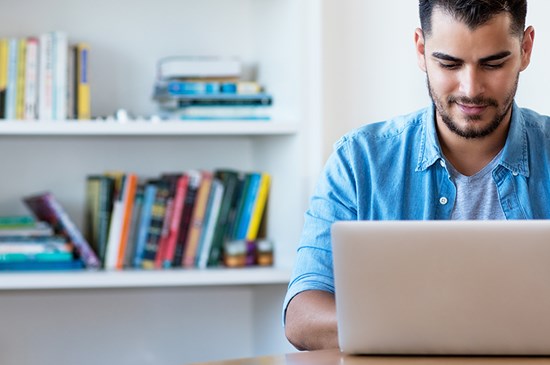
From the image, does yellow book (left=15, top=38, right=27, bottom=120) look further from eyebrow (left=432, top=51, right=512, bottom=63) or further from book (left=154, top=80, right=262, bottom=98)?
eyebrow (left=432, top=51, right=512, bottom=63)

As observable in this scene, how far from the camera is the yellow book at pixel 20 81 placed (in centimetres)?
264

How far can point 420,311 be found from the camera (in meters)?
1.24

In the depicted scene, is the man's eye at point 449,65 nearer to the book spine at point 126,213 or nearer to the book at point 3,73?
the book spine at point 126,213

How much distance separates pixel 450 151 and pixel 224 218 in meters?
1.02

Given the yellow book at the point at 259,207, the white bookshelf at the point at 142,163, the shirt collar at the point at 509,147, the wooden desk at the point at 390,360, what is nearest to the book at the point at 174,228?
the white bookshelf at the point at 142,163

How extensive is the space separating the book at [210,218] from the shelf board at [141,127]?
0.21 metres

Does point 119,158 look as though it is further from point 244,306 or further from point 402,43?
point 402,43

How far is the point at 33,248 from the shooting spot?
8.65 ft

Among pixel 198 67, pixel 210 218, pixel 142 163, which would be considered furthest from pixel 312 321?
pixel 142 163

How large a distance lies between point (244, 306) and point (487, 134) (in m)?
1.39

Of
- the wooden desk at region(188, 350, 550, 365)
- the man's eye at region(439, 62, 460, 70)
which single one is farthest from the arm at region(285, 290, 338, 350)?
the man's eye at region(439, 62, 460, 70)

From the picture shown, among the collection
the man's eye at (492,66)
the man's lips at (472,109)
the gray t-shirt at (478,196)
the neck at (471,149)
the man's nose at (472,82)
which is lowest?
the gray t-shirt at (478,196)

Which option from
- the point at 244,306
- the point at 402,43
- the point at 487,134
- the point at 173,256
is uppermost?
the point at 402,43

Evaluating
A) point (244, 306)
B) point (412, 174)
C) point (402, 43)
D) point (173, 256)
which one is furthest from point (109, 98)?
point (412, 174)
